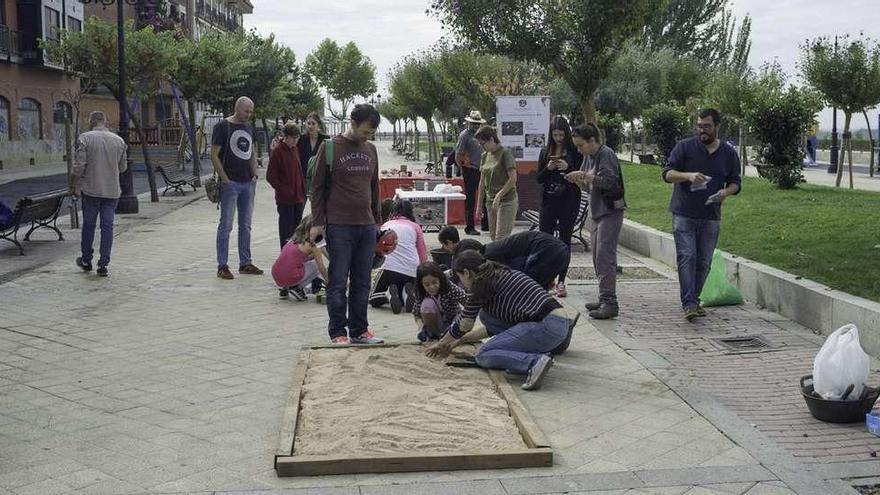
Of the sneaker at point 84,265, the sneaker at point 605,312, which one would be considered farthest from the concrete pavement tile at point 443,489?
the sneaker at point 84,265

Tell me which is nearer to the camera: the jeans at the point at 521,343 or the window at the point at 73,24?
the jeans at the point at 521,343

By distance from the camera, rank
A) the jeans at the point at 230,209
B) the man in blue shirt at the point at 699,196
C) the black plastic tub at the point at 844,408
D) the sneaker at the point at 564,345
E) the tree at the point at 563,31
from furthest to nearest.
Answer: the tree at the point at 563,31, the jeans at the point at 230,209, the man in blue shirt at the point at 699,196, the sneaker at the point at 564,345, the black plastic tub at the point at 844,408

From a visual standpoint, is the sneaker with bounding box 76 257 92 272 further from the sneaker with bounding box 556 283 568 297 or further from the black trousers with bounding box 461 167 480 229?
the black trousers with bounding box 461 167 480 229

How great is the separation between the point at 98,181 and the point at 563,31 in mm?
10478

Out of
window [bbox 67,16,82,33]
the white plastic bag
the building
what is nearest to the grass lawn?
the white plastic bag

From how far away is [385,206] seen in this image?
9.42m

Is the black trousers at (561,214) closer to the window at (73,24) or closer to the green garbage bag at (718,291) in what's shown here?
the green garbage bag at (718,291)

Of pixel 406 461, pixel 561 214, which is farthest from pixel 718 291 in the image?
pixel 406 461

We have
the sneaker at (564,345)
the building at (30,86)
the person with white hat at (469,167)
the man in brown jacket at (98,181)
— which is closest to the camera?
the sneaker at (564,345)

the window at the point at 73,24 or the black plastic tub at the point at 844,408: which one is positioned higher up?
the window at the point at 73,24

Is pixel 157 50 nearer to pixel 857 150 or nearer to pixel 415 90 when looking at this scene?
pixel 415 90

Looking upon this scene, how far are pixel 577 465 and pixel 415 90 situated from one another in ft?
121

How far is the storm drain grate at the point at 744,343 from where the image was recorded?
Answer: 7.35 meters

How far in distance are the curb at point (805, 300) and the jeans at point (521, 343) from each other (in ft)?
7.47
